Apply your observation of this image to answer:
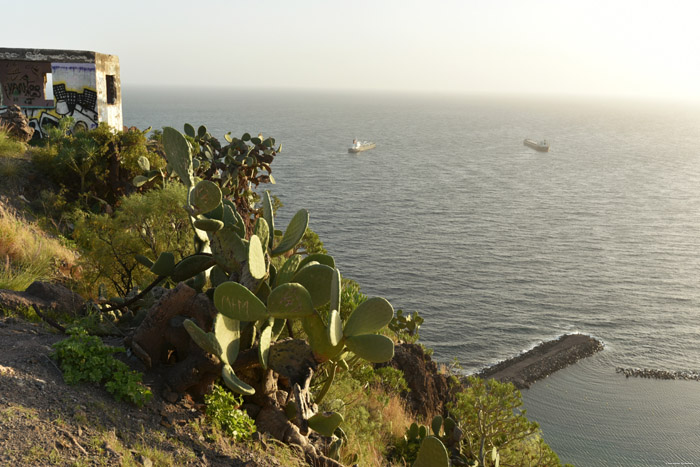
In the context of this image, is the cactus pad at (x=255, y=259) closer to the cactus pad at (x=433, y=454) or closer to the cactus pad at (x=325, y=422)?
the cactus pad at (x=325, y=422)

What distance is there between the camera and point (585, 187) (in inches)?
4045

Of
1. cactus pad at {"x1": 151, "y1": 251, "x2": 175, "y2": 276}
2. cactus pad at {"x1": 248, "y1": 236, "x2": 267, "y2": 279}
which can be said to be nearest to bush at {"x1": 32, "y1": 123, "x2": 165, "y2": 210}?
cactus pad at {"x1": 151, "y1": 251, "x2": 175, "y2": 276}

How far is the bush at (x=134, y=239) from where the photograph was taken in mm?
11523

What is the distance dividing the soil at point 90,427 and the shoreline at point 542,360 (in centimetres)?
3498

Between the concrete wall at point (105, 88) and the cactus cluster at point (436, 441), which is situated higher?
the concrete wall at point (105, 88)

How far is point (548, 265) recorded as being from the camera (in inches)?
2436

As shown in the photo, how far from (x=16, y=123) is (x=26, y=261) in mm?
16309

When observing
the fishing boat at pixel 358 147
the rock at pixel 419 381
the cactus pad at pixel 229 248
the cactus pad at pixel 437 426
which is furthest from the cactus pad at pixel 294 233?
the fishing boat at pixel 358 147

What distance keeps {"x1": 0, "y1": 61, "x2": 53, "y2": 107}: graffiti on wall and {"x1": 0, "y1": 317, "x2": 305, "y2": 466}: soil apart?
24.3 m

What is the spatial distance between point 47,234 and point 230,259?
10865 mm

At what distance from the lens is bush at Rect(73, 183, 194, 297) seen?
11.5 metres

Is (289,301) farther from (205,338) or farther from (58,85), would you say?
(58,85)

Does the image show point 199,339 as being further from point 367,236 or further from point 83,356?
point 367,236

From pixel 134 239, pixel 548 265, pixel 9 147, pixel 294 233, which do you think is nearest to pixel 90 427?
pixel 294 233
